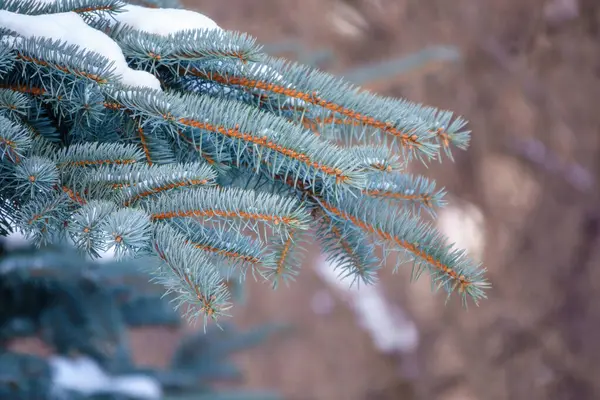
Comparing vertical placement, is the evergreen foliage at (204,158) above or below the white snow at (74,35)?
below

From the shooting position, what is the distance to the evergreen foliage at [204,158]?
2.06ft

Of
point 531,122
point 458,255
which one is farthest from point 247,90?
point 531,122

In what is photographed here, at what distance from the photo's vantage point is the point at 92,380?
5.97 ft

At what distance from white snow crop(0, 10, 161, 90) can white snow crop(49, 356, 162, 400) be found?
1189 millimetres

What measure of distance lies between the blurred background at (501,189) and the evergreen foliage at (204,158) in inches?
113

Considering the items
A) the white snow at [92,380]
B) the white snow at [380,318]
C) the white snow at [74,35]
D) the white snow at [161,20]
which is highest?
the white snow at [380,318]

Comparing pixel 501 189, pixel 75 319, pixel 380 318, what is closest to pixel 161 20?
pixel 75 319

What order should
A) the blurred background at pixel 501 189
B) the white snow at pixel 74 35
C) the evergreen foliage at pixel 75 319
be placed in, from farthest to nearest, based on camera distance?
the blurred background at pixel 501 189, the evergreen foliage at pixel 75 319, the white snow at pixel 74 35

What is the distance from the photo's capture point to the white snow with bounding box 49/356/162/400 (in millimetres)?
1732

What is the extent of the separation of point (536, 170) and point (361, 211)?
3512 millimetres

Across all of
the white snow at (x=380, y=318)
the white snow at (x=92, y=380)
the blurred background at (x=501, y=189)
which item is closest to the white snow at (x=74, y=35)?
the white snow at (x=92, y=380)

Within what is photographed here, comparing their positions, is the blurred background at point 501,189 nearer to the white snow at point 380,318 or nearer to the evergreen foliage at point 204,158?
the white snow at point 380,318

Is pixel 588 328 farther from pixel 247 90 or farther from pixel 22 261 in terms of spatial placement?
pixel 247 90

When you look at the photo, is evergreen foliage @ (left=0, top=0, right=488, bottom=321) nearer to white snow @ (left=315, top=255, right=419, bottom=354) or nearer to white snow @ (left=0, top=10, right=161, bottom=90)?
white snow @ (left=0, top=10, right=161, bottom=90)
